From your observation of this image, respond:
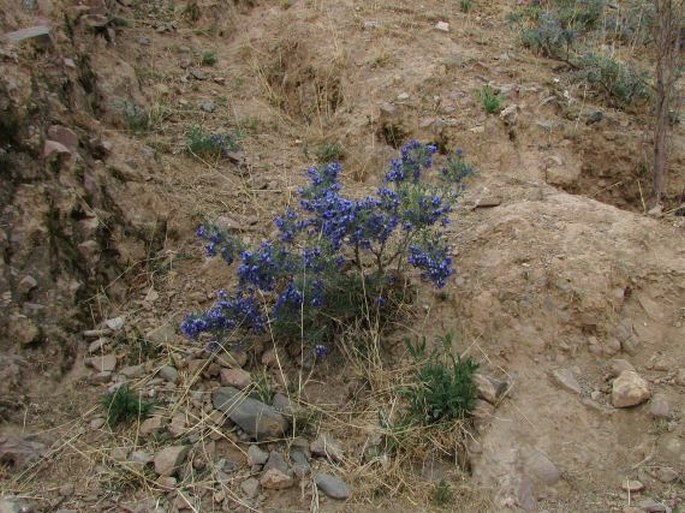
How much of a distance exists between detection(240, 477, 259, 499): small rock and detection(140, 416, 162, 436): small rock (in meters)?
0.47

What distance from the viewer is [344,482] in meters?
3.02

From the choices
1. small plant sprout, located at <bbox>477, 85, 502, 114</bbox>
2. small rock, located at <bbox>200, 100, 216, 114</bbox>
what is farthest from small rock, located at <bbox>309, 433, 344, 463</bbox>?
small rock, located at <bbox>200, 100, 216, 114</bbox>

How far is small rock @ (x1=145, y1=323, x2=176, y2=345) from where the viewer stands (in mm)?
3531

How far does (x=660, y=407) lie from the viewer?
10.2 ft

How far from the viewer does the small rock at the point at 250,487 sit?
2.97m

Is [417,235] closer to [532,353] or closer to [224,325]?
[532,353]

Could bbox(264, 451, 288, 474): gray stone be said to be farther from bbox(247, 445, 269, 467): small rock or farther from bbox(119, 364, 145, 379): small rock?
bbox(119, 364, 145, 379): small rock

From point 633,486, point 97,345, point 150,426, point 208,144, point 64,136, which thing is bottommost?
point 633,486

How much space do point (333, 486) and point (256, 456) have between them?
0.37 m

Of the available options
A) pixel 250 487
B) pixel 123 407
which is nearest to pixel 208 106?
pixel 123 407

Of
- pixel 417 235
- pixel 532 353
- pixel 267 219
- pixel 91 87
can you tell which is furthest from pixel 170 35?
pixel 532 353

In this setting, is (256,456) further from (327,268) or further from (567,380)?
(567,380)

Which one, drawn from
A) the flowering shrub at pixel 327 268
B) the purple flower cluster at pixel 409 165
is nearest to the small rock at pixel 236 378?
the flowering shrub at pixel 327 268

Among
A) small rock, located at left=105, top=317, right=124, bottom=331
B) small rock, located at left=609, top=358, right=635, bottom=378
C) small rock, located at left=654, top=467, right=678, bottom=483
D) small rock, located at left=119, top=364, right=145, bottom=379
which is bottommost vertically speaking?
small rock, located at left=654, top=467, right=678, bottom=483
